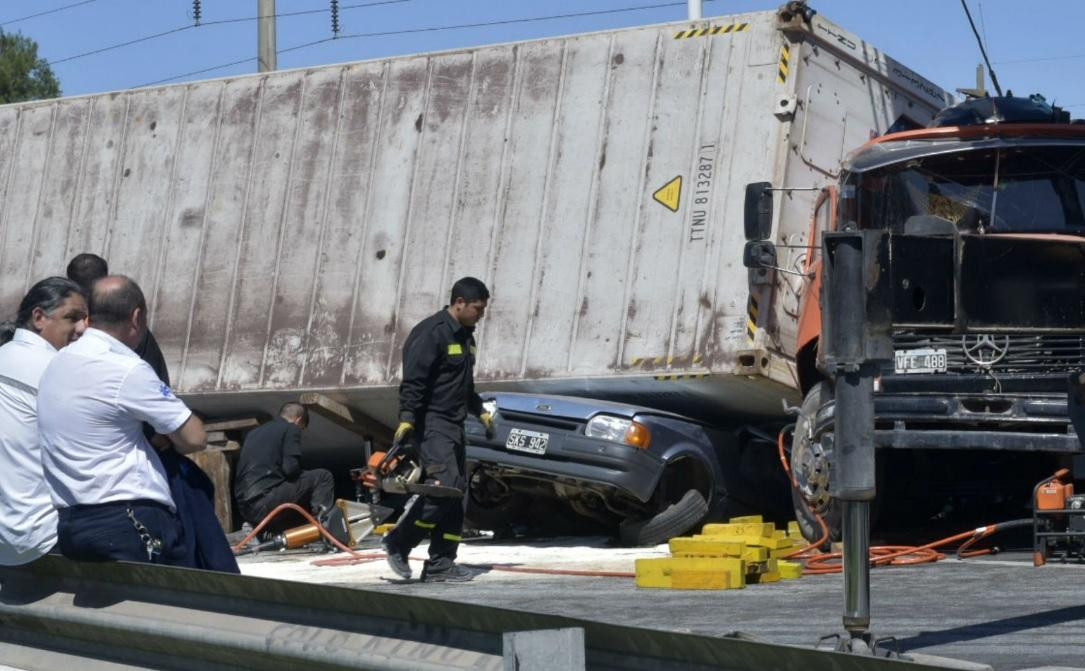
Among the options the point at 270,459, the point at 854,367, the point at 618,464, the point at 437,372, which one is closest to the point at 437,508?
the point at 437,372

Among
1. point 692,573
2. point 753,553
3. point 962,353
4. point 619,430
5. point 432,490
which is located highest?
point 962,353

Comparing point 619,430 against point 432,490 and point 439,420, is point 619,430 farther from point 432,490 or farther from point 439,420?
point 432,490

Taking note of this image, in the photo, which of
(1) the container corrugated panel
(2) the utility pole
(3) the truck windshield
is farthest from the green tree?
(3) the truck windshield

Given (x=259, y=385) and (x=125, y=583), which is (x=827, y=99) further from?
(x=125, y=583)

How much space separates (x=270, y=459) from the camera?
44.3 ft

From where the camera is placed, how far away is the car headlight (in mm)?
11391

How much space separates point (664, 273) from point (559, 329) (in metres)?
0.98

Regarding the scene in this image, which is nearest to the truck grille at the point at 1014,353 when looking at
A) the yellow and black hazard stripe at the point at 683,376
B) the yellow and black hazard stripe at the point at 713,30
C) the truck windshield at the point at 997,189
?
the truck windshield at the point at 997,189

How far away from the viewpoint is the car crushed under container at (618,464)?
11.4 metres

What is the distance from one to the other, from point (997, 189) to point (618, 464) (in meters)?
3.06

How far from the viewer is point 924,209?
34.3 ft

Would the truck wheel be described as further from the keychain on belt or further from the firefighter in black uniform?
the keychain on belt

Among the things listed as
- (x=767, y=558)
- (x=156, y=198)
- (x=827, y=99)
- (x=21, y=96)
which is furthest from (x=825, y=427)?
(x=21, y=96)

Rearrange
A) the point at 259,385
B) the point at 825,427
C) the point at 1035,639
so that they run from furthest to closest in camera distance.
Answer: the point at 259,385
the point at 825,427
the point at 1035,639
